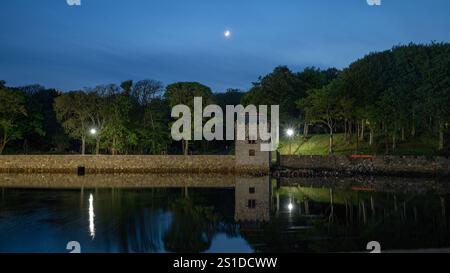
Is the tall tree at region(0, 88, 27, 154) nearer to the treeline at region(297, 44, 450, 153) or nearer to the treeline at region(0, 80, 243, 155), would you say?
the treeline at region(0, 80, 243, 155)

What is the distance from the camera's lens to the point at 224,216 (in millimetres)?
21938

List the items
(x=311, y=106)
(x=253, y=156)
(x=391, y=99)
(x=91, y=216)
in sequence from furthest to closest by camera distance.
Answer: (x=311, y=106)
(x=391, y=99)
(x=253, y=156)
(x=91, y=216)

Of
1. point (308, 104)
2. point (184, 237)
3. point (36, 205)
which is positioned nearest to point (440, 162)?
point (308, 104)

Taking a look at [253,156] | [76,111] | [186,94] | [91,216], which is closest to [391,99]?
[253,156]

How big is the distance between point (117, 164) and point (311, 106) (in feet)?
72.3

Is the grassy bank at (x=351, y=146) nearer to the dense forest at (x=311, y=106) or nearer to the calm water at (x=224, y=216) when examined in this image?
the dense forest at (x=311, y=106)

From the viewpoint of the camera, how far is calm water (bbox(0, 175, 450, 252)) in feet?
51.9

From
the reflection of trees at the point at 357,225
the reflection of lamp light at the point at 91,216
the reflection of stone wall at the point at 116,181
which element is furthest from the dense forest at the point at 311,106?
the reflection of lamp light at the point at 91,216

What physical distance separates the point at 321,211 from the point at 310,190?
28.5ft

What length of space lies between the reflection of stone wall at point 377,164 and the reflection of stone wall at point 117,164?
256 inches

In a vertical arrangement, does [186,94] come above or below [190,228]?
above

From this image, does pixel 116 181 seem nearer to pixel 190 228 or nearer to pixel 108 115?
pixel 108 115

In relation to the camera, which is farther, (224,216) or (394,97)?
(394,97)
